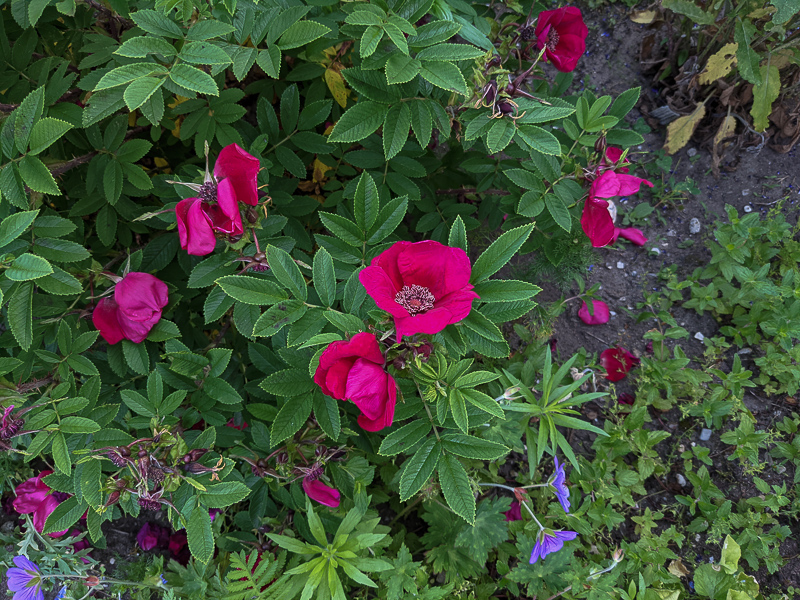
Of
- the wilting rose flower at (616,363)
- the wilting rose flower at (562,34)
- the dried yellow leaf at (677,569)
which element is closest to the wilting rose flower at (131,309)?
the wilting rose flower at (562,34)

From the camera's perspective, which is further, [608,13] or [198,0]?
[608,13]

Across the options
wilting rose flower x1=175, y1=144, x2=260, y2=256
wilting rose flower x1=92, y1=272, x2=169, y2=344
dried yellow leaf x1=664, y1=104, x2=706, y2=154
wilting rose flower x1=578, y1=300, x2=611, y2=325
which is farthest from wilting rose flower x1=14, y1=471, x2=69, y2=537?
dried yellow leaf x1=664, y1=104, x2=706, y2=154

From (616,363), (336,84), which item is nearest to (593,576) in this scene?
(616,363)

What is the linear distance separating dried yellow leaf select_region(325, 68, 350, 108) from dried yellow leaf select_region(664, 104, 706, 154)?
190 cm

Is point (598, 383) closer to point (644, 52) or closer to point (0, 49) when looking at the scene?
point (644, 52)

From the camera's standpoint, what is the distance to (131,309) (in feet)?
4.26

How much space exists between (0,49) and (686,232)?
9.92 ft

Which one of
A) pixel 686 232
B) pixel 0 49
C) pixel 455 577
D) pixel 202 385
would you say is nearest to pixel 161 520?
pixel 202 385

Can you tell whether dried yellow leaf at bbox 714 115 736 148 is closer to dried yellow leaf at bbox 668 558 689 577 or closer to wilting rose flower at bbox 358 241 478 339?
dried yellow leaf at bbox 668 558 689 577

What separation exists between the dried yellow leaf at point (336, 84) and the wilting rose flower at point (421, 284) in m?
1.00

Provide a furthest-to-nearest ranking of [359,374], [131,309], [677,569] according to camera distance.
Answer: [677,569] < [131,309] < [359,374]

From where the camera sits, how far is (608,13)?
3.05m

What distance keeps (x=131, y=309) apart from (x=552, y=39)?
1457mm

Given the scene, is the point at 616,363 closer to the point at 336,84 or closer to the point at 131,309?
the point at 336,84
